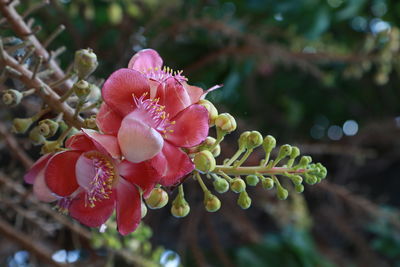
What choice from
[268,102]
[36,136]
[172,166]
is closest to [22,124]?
[36,136]

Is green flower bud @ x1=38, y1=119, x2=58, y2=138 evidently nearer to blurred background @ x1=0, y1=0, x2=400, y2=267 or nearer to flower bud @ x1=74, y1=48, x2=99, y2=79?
flower bud @ x1=74, y1=48, x2=99, y2=79

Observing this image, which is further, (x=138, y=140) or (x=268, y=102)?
(x=268, y=102)

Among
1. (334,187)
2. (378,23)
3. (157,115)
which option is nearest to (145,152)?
(157,115)

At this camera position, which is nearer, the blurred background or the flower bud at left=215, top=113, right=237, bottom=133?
the flower bud at left=215, top=113, right=237, bottom=133

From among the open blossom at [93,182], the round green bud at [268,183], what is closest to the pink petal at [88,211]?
the open blossom at [93,182]

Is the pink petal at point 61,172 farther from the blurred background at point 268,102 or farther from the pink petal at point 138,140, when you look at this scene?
the blurred background at point 268,102

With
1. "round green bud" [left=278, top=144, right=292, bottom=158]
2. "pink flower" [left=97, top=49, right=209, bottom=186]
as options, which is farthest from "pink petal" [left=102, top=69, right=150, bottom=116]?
"round green bud" [left=278, top=144, right=292, bottom=158]

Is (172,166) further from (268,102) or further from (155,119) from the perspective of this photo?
(268,102)
